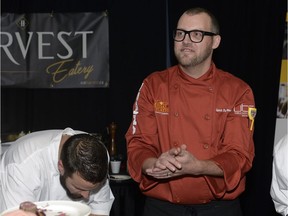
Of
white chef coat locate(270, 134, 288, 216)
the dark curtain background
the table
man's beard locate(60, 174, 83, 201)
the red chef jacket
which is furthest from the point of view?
the dark curtain background

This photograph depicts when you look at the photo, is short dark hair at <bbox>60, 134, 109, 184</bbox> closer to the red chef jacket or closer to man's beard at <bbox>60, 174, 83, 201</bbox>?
man's beard at <bbox>60, 174, 83, 201</bbox>

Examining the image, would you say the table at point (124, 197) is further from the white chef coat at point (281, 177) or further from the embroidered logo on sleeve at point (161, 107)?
the white chef coat at point (281, 177)

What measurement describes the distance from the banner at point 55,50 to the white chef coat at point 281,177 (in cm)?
217

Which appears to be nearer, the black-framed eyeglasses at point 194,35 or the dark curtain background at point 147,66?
the black-framed eyeglasses at point 194,35

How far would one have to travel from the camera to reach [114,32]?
346 cm

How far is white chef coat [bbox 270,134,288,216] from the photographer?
1.43 m

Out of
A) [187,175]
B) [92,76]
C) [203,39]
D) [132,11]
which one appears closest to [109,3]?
[132,11]

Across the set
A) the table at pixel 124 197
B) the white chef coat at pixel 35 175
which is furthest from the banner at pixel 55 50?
the white chef coat at pixel 35 175

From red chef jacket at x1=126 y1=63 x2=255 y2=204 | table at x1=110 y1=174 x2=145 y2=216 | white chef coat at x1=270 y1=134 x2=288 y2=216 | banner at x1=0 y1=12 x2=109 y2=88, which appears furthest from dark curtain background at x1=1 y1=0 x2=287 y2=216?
white chef coat at x1=270 y1=134 x2=288 y2=216

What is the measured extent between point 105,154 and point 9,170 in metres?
0.38

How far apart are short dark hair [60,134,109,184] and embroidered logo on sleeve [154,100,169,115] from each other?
1.11 feet

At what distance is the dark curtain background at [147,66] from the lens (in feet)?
10.2

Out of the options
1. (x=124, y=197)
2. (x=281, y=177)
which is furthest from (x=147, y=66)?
(x=281, y=177)

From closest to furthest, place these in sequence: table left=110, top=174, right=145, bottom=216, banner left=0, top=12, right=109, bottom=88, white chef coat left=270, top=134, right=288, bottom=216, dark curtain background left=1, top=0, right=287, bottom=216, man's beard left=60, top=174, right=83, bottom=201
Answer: white chef coat left=270, top=134, right=288, bottom=216 < man's beard left=60, top=174, right=83, bottom=201 < table left=110, top=174, right=145, bottom=216 < dark curtain background left=1, top=0, right=287, bottom=216 < banner left=0, top=12, right=109, bottom=88
